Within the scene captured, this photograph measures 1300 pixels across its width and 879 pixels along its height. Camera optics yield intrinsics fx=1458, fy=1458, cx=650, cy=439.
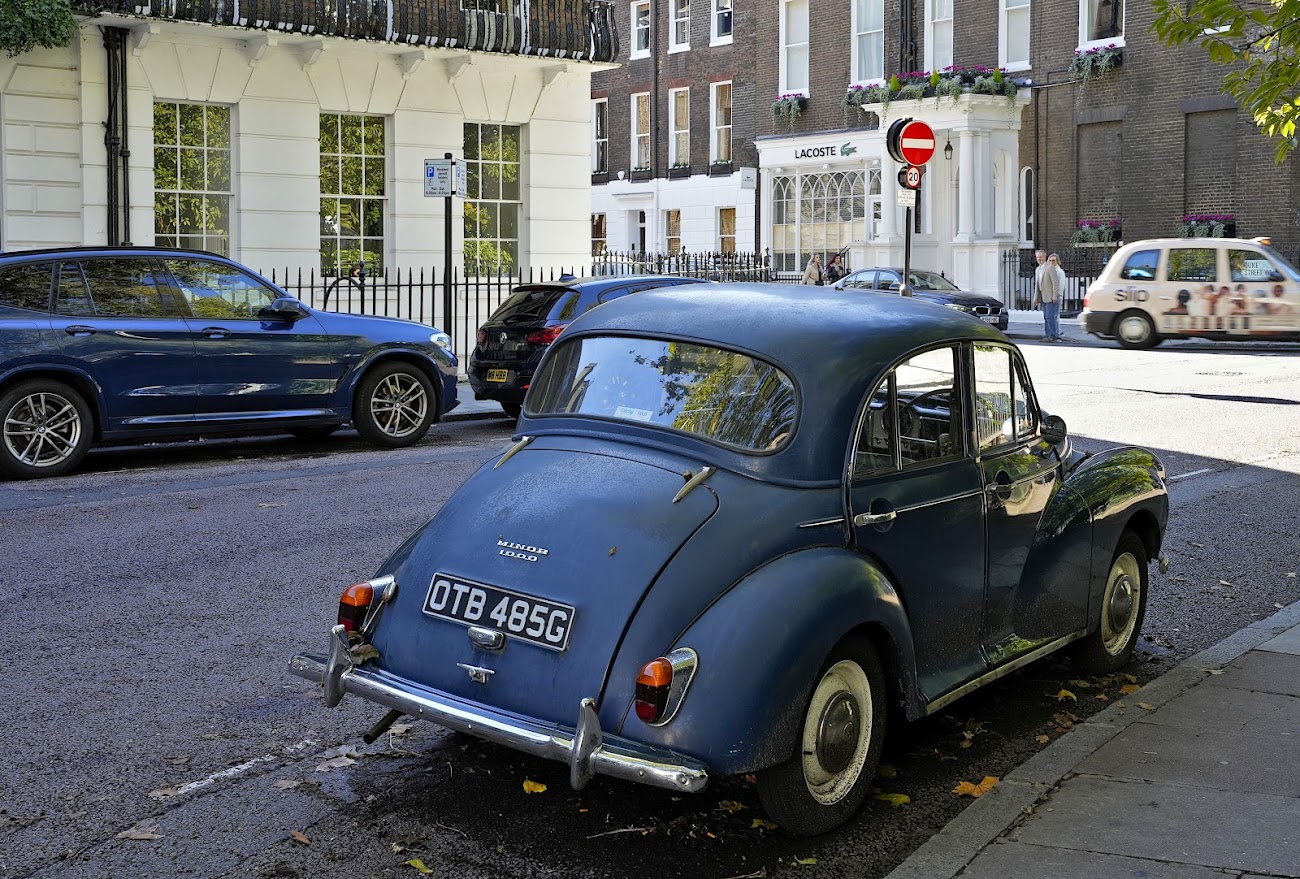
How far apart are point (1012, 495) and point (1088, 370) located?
17.2 m

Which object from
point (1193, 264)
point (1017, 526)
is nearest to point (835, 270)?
point (1193, 264)

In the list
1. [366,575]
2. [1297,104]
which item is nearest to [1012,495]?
[366,575]

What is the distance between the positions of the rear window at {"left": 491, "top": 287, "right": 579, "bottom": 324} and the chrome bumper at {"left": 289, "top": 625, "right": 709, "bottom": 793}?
10.1 metres

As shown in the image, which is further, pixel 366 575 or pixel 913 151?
pixel 913 151

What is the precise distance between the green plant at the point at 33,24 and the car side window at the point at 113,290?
7.37m

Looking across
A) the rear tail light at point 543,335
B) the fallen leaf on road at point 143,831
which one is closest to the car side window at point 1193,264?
the rear tail light at point 543,335

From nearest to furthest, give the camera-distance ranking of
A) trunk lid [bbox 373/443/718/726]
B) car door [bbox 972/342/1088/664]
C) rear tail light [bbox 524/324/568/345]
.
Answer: trunk lid [bbox 373/443/718/726] → car door [bbox 972/342/1088/664] → rear tail light [bbox 524/324/568/345]

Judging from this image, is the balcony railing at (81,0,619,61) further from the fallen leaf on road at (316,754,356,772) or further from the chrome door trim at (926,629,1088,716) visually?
the chrome door trim at (926,629,1088,716)

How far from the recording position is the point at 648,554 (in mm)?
4398

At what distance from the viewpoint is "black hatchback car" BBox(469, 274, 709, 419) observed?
575 inches

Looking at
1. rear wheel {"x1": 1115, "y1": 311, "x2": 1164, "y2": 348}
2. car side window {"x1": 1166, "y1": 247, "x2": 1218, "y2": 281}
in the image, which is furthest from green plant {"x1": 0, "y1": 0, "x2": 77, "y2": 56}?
car side window {"x1": 1166, "y1": 247, "x2": 1218, "y2": 281}

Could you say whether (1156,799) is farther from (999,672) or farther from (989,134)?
(989,134)

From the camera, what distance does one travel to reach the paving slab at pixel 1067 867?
4.13m

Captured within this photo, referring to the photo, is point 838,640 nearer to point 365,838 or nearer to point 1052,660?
point 365,838
